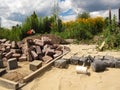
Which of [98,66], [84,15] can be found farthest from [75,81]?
[84,15]

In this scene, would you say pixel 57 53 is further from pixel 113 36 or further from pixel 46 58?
pixel 113 36

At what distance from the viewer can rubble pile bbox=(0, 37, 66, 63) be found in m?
7.64

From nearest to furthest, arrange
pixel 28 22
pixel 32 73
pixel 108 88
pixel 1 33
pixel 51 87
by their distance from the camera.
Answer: pixel 108 88 < pixel 51 87 < pixel 32 73 < pixel 1 33 < pixel 28 22

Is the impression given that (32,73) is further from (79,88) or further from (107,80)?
(107,80)

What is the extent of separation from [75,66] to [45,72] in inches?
28.5

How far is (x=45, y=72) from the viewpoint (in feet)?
21.4

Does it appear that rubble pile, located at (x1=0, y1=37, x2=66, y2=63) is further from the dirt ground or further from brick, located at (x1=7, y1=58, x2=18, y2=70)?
the dirt ground

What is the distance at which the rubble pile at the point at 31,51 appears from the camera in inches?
301

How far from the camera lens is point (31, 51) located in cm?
775

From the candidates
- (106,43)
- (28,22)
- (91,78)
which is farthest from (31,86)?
(28,22)

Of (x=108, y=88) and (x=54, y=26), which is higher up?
(x=54, y=26)

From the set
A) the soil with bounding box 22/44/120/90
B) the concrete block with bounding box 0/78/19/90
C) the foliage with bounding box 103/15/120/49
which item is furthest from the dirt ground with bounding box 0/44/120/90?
the foliage with bounding box 103/15/120/49

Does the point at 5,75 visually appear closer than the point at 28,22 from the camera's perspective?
Yes

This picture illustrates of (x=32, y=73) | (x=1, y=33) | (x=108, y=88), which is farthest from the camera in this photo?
(x=1, y=33)
